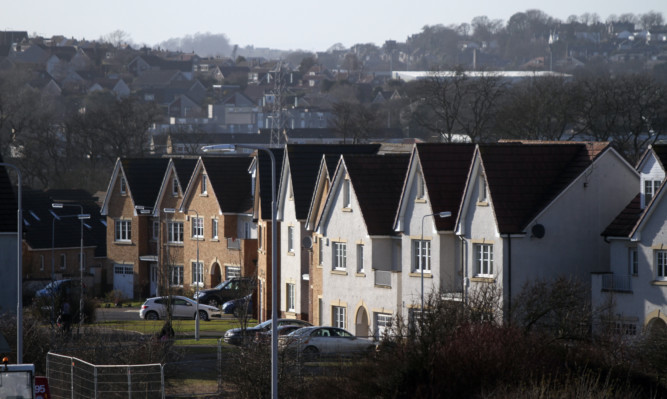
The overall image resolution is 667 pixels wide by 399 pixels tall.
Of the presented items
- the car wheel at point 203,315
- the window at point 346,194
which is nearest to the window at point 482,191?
the window at point 346,194

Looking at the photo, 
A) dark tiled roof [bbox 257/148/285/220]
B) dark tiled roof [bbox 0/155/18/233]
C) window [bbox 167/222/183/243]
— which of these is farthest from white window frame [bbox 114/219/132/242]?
dark tiled roof [bbox 0/155/18/233]

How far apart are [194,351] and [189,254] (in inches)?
1085

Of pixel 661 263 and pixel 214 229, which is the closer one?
pixel 661 263

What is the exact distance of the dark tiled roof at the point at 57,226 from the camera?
7788 centimetres

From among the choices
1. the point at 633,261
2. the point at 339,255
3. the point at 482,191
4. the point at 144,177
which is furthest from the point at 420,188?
the point at 144,177

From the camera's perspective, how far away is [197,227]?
74.9 metres

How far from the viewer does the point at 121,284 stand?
3135 inches

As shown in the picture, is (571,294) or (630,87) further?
(630,87)

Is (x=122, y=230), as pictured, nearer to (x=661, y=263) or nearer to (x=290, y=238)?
(x=290, y=238)

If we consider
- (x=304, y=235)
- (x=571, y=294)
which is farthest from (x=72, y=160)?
(x=571, y=294)

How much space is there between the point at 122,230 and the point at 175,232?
422 centimetres

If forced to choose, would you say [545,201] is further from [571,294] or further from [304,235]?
[304,235]

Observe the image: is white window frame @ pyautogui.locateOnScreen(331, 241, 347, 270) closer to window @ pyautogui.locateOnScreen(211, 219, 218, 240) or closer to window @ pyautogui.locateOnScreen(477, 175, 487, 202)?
window @ pyautogui.locateOnScreen(477, 175, 487, 202)

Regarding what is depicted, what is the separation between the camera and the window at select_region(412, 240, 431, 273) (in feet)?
163
